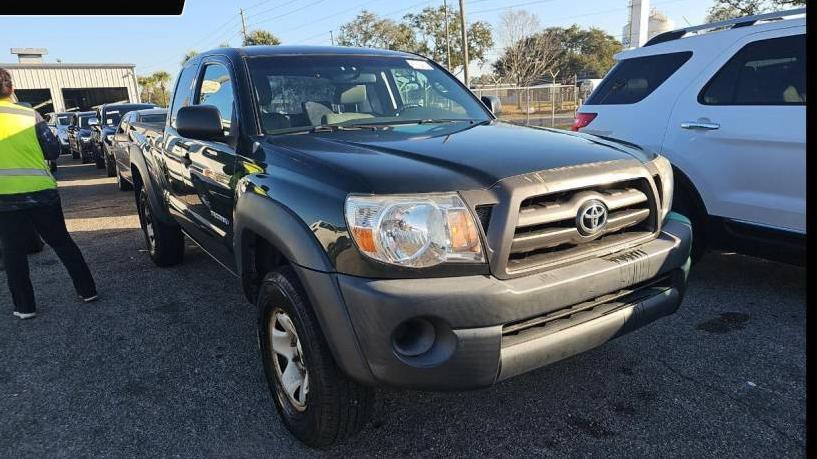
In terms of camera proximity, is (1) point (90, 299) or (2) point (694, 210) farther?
(1) point (90, 299)

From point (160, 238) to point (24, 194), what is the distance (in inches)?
47.3

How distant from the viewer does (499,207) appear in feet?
6.60

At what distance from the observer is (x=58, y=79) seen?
3878 cm

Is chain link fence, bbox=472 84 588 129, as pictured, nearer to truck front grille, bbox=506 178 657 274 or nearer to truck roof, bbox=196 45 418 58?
truck roof, bbox=196 45 418 58

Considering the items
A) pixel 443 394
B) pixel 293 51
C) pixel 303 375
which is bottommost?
pixel 443 394

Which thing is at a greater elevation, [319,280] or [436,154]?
[436,154]

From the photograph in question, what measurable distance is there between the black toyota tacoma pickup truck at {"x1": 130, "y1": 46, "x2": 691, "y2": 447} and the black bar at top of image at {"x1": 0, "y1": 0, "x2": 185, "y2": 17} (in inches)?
56.7

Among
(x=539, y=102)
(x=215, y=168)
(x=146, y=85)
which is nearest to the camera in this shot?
(x=215, y=168)

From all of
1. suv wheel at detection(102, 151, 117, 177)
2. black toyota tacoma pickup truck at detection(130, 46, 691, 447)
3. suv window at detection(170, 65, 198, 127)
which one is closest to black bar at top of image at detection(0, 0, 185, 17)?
suv window at detection(170, 65, 198, 127)

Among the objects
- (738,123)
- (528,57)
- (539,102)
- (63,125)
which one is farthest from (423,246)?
(528,57)

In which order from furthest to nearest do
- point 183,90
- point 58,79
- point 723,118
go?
point 58,79, point 183,90, point 723,118

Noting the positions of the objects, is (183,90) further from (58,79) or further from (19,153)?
(58,79)

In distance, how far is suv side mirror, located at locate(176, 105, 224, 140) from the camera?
9.41 feet

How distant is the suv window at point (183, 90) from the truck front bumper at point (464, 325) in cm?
276
